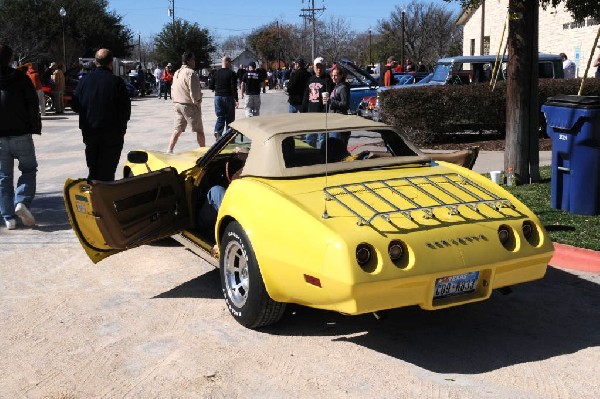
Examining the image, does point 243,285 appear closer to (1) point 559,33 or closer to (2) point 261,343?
(2) point 261,343

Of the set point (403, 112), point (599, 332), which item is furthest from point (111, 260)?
point (403, 112)

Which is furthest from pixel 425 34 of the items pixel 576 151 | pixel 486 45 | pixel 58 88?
pixel 576 151

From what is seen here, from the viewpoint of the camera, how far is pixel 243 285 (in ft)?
17.1

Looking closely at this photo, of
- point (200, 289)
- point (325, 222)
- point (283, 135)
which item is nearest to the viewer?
point (325, 222)

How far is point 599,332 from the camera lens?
5172 mm

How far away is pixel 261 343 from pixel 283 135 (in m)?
1.53

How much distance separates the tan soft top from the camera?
5.41 metres

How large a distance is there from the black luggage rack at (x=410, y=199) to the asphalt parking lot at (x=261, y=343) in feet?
2.15

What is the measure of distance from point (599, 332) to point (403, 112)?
34.6 ft

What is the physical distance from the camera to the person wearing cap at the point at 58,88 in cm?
2617

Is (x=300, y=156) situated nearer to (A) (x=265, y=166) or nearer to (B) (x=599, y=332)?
(A) (x=265, y=166)

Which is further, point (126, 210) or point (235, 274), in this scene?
point (126, 210)

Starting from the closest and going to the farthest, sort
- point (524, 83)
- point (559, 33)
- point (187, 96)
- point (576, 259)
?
1. point (576, 259)
2. point (524, 83)
3. point (187, 96)
4. point (559, 33)

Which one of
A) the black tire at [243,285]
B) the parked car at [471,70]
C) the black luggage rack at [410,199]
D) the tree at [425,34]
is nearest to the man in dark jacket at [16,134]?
the black tire at [243,285]
